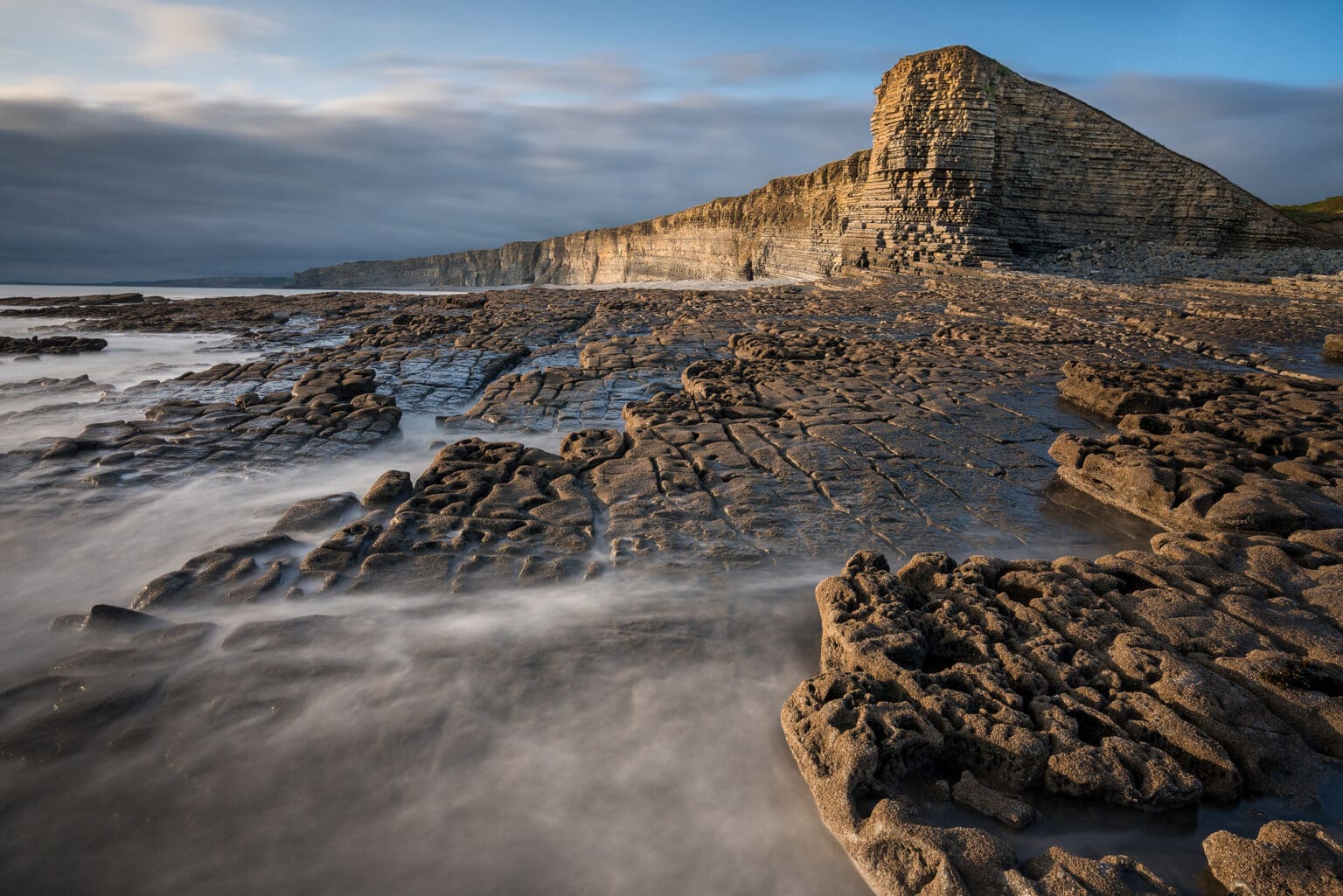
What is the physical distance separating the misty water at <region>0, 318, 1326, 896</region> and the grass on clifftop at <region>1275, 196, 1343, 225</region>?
3429 cm

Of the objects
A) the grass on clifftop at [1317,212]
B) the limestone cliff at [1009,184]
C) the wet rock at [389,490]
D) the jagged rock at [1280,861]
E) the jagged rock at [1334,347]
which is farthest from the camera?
the grass on clifftop at [1317,212]

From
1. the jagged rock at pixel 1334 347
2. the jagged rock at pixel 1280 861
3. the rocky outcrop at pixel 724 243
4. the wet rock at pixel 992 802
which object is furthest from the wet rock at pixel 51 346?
the rocky outcrop at pixel 724 243

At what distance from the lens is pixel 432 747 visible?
92.0 inches

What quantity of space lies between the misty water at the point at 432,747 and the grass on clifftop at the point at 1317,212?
1350 inches

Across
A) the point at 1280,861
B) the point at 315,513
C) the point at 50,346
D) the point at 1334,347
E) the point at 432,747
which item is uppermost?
the point at 1334,347

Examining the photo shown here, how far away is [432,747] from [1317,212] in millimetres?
50182

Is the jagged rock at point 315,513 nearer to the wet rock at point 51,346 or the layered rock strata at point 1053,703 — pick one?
the layered rock strata at point 1053,703

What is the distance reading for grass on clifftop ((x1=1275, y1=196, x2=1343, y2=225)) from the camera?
30.5m

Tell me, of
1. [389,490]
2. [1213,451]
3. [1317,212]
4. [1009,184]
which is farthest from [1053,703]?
[1317,212]

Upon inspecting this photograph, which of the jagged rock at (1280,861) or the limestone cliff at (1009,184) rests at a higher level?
the limestone cliff at (1009,184)

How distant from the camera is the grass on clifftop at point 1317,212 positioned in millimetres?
30547

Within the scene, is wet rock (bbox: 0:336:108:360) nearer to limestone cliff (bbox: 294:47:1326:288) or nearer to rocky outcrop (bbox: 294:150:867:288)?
limestone cliff (bbox: 294:47:1326:288)

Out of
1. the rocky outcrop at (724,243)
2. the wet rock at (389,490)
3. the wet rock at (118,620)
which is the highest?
the rocky outcrop at (724,243)

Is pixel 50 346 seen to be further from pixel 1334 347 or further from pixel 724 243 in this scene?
pixel 724 243
